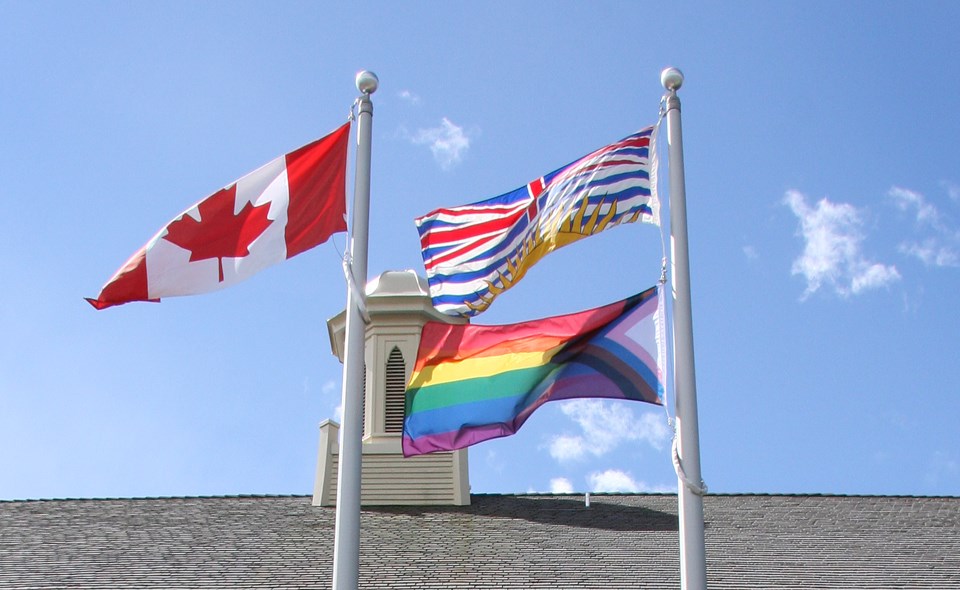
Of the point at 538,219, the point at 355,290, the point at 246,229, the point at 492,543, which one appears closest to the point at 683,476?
the point at 538,219

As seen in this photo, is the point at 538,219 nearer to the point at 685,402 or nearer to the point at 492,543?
the point at 685,402

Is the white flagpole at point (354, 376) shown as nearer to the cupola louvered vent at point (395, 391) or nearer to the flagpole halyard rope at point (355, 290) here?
the flagpole halyard rope at point (355, 290)

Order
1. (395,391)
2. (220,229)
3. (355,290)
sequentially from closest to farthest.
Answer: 1. (355,290)
2. (220,229)
3. (395,391)

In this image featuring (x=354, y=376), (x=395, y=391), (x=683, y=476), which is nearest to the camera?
(x=683, y=476)

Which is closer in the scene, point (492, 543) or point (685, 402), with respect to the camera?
point (685, 402)

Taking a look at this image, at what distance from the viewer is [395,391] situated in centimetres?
2222

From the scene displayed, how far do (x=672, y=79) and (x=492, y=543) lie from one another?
7.78 metres

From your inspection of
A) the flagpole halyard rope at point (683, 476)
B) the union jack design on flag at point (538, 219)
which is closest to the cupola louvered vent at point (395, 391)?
the union jack design on flag at point (538, 219)

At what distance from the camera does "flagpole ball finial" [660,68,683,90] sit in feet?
39.1

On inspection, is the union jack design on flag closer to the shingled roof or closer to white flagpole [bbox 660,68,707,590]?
white flagpole [bbox 660,68,707,590]

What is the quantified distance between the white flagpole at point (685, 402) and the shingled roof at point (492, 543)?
17.4ft

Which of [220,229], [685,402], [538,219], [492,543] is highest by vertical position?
[538,219]

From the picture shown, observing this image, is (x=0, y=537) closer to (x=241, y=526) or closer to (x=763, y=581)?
(x=241, y=526)

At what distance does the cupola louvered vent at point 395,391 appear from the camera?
22.0 m
